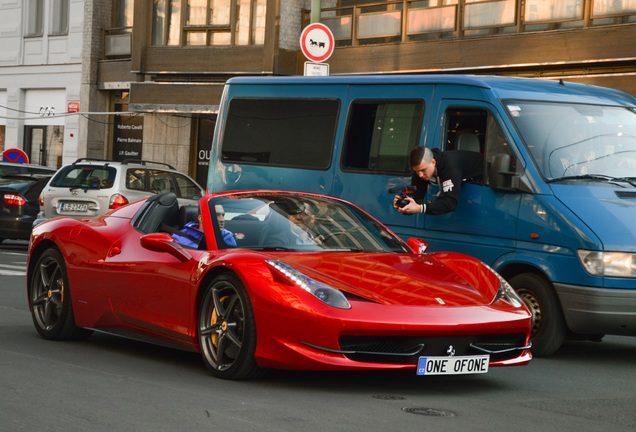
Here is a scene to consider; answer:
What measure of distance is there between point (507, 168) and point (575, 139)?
78cm

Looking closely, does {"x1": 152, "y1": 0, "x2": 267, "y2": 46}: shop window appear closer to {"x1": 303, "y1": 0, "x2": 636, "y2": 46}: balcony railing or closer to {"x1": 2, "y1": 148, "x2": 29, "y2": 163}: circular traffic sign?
{"x1": 303, "y1": 0, "x2": 636, "y2": 46}: balcony railing

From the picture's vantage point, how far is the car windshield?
892 cm

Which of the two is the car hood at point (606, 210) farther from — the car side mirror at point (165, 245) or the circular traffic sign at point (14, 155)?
the circular traffic sign at point (14, 155)

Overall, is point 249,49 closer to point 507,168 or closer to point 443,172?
point 443,172

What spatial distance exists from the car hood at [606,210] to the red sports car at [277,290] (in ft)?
5.23

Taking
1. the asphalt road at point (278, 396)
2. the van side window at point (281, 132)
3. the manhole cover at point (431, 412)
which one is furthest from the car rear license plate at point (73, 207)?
the manhole cover at point (431, 412)

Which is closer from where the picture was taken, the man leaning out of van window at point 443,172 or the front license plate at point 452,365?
the front license plate at point 452,365

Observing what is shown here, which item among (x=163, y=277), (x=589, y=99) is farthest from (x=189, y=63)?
(x=163, y=277)

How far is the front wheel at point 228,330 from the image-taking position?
8078 millimetres

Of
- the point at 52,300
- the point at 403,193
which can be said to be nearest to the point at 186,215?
the point at 52,300

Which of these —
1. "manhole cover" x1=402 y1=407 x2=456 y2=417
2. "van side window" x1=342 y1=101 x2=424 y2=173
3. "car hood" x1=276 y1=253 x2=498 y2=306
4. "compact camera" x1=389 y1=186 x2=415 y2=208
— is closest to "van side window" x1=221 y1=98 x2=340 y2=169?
"van side window" x1=342 y1=101 x2=424 y2=173

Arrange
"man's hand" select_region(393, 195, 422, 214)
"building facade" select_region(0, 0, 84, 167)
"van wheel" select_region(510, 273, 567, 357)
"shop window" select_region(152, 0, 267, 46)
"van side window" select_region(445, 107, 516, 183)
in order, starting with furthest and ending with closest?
"building facade" select_region(0, 0, 84, 167) → "shop window" select_region(152, 0, 267, 46) → "man's hand" select_region(393, 195, 422, 214) → "van side window" select_region(445, 107, 516, 183) → "van wheel" select_region(510, 273, 567, 357)

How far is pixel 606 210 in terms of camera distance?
414 inches

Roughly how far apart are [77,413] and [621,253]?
4.97 meters
